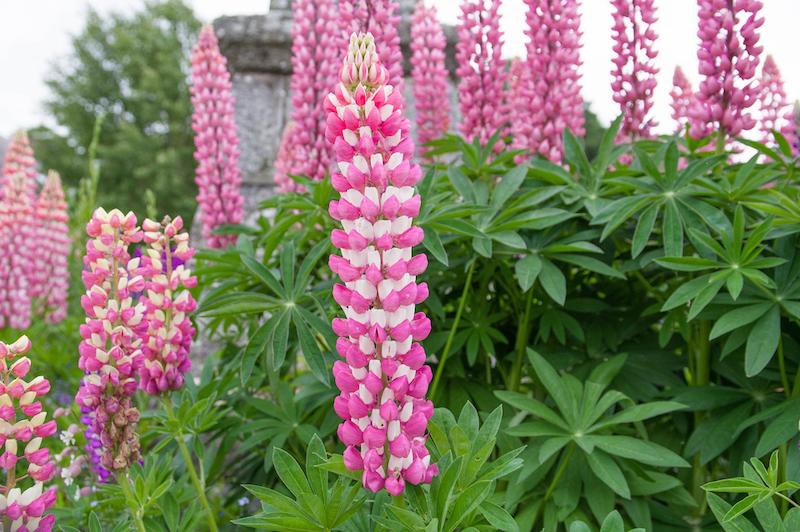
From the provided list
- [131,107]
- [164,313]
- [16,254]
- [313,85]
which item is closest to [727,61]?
[313,85]

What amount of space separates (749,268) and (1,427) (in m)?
1.75

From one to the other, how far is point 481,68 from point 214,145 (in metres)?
1.21

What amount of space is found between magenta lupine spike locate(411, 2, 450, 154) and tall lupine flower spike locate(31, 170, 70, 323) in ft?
9.25

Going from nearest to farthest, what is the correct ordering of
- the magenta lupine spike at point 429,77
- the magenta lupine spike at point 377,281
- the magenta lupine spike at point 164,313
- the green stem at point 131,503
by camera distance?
the magenta lupine spike at point 377,281
the green stem at point 131,503
the magenta lupine spike at point 164,313
the magenta lupine spike at point 429,77

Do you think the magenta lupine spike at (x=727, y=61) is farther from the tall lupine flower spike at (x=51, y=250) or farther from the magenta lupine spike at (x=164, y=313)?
the tall lupine flower spike at (x=51, y=250)

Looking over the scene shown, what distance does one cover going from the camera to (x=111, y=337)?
1463 millimetres

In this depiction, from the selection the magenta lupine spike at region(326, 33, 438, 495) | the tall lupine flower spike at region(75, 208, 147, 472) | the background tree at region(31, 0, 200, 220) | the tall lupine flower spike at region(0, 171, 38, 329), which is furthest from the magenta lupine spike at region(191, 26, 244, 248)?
the background tree at region(31, 0, 200, 220)

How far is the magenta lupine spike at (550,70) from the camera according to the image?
2.44 metres

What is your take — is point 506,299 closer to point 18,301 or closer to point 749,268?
point 749,268

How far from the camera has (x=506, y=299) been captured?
256 cm

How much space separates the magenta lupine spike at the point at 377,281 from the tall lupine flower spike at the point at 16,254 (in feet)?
12.1

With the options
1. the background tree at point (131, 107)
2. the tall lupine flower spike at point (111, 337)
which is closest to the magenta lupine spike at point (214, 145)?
→ the tall lupine flower spike at point (111, 337)

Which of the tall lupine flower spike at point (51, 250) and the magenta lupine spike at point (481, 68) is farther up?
the magenta lupine spike at point (481, 68)

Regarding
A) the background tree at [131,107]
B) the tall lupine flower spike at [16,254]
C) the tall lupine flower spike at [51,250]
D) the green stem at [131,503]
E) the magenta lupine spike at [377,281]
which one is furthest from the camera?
the background tree at [131,107]
